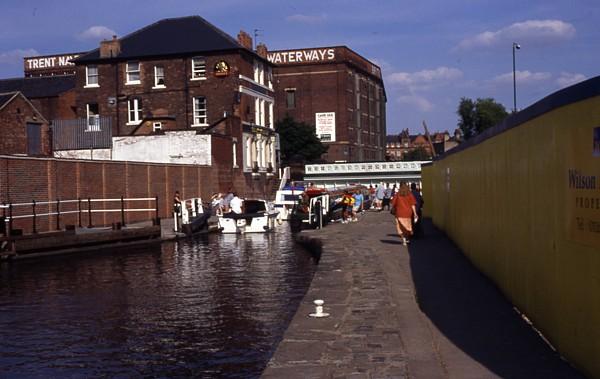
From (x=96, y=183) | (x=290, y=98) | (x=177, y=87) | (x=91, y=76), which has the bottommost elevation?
(x=96, y=183)

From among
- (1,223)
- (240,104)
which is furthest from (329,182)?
(1,223)

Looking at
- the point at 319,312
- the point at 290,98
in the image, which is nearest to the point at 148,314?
the point at 319,312

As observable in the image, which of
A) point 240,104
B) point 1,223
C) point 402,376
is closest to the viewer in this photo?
point 402,376

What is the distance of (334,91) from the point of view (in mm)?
87625

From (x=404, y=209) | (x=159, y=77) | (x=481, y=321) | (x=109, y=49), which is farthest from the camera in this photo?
(x=109, y=49)

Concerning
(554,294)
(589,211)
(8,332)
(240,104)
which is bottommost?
(8,332)

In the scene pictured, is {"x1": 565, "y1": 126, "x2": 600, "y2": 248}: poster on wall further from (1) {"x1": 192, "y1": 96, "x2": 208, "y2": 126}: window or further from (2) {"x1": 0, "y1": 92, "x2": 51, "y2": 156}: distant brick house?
(1) {"x1": 192, "y1": 96, "x2": 208, "y2": 126}: window

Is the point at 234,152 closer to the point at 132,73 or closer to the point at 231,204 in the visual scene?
the point at 132,73

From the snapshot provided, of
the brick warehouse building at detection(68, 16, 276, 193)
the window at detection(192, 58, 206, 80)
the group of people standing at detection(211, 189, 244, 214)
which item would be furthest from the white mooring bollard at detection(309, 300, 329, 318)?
the window at detection(192, 58, 206, 80)

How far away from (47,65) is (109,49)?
1532 inches

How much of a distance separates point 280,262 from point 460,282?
25.6ft

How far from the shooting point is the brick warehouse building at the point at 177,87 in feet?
180

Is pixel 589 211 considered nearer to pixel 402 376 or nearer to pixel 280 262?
pixel 402 376

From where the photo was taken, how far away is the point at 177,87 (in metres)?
56.1
